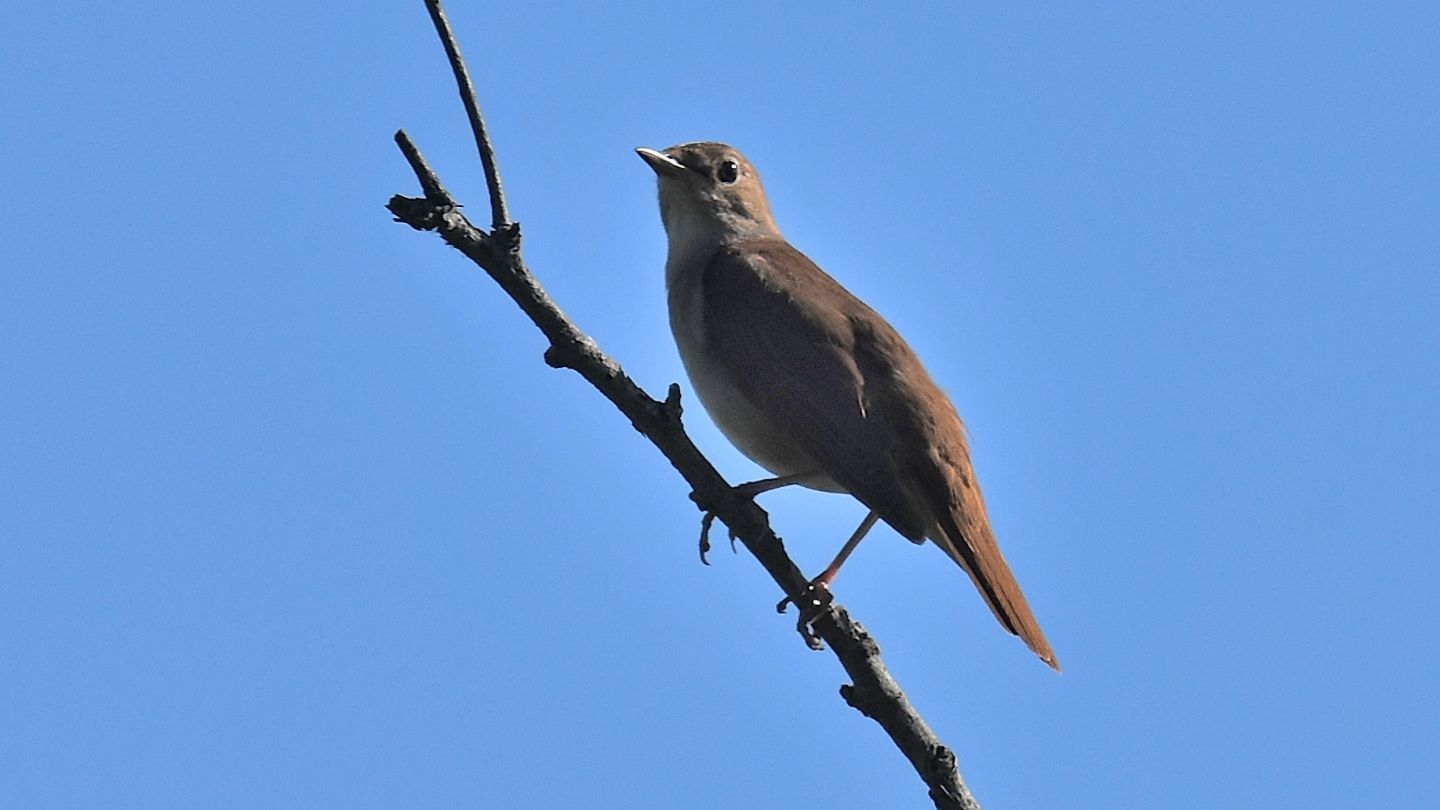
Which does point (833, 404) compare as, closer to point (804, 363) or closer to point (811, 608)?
point (804, 363)

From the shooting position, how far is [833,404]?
7301 millimetres

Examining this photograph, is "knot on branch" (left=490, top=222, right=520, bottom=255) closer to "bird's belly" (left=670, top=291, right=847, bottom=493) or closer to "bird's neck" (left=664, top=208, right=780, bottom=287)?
"bird's belly" (left=670, top=291, right=847, bottom=493)

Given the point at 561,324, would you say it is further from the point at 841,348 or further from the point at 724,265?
the point at 724,265

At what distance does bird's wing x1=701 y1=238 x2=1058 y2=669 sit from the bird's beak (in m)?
1.24

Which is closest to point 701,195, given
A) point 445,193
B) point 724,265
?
point 724,265

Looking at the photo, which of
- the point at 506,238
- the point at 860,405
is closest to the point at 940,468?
the point at 860,405

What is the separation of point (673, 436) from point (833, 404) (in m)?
2.24

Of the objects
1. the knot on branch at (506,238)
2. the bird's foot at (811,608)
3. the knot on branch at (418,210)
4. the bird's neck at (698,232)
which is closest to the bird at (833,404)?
the bird's neck at (698,232)

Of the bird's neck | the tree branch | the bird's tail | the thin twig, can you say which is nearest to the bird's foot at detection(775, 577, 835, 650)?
the tree branch

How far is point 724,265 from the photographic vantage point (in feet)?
27.5

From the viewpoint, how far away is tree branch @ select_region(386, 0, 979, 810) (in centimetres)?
460

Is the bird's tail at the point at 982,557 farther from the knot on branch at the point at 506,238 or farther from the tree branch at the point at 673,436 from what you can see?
the knot on branch at the point at 506,238

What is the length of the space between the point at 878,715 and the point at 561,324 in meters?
1.69

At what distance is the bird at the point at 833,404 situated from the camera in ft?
22.9
